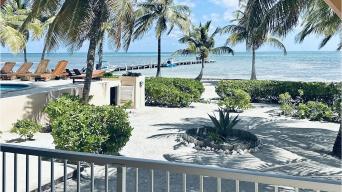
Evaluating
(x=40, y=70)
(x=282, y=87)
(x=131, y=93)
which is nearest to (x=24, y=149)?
(x=131, y=93)

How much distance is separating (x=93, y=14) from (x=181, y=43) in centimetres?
1722

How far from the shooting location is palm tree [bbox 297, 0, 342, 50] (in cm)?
1136

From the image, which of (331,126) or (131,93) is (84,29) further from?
(331,126)

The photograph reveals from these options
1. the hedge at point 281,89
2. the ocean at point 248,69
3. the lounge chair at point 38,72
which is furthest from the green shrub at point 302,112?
the lounge chair at point 38,72

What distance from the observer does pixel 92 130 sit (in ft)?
21.6

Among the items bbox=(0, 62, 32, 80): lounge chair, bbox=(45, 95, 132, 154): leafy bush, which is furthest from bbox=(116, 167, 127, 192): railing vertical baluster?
bbox=(0, 62, 32, 80): lounge chair

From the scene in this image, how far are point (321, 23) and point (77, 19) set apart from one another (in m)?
9.31

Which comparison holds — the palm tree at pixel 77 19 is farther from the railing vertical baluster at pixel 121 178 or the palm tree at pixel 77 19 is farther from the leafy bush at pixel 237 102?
the railing vertical baluster at pixel 121 178

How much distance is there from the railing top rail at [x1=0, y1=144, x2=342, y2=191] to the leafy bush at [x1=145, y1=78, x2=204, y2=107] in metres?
13.7

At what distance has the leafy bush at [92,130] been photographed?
21.4ft

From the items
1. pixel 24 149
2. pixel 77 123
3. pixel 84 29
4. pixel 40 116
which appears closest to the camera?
pixel 24 149

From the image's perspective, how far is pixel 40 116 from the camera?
10.4 m

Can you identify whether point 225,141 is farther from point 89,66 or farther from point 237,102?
point 237,102

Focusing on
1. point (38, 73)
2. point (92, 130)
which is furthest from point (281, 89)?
point (92, 130)
